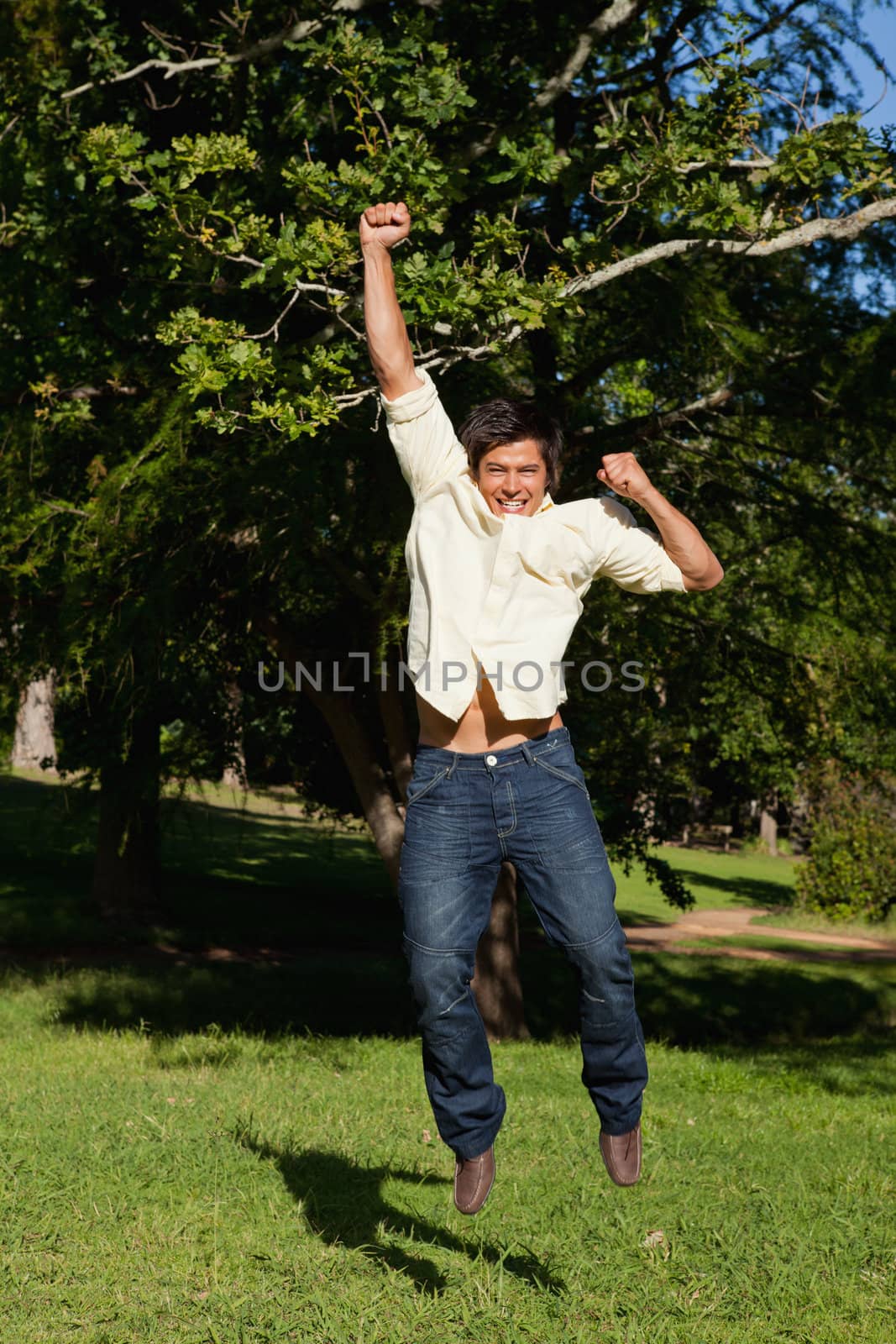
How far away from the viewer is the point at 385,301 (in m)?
3.81

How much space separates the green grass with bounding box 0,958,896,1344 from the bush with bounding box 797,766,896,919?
14.7 meters

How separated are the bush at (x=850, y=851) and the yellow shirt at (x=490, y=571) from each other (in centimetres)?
1866

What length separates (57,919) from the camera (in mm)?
16828

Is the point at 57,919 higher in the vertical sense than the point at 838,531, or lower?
lower

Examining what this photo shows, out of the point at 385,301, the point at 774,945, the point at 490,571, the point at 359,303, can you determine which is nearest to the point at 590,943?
the point at 490,571

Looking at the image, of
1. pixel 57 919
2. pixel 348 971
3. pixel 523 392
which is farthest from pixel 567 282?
pixel 57 919

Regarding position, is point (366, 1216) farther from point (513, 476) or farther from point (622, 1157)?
point (513, 476)

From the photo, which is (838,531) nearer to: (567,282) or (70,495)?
(567,282)

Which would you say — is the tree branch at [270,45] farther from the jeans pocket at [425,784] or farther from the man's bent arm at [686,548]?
the jeans pocket at [425,784]

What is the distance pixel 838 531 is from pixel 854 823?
13900mm

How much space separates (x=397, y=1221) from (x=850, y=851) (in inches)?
759

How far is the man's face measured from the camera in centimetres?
389

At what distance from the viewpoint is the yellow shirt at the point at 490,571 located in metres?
3.77

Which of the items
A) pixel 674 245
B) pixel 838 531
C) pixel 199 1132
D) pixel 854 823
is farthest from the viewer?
pixel 854 823
